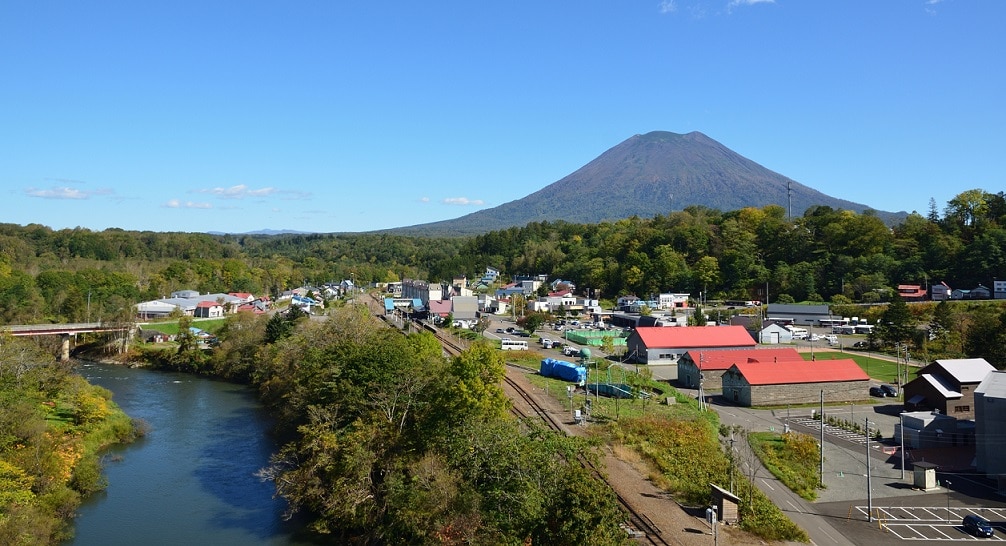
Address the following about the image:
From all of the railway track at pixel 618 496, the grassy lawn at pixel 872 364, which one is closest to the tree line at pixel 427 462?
the railway track at pixel 618 496

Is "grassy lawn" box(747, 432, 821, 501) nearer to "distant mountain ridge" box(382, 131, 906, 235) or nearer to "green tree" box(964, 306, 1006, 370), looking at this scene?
"green tree" box(964, 306, 1006, 370)

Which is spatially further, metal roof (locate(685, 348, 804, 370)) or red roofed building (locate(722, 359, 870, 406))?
metal roof (locate(685, 348, 804, 370))

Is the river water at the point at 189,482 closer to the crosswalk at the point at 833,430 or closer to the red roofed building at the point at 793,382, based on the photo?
the crosswalk at the point at 833,430

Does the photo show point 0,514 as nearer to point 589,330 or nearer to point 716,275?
point 589,330

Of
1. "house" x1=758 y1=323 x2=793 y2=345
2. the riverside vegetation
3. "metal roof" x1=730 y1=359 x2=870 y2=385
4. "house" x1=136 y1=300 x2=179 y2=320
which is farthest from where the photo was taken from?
"house" x1=136 y1=300 x2=179 y2=320

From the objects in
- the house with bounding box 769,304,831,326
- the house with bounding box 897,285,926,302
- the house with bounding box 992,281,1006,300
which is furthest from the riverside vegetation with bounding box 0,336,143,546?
the house with bounding box 992,281,1006,300

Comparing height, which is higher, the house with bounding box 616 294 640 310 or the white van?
the house with bounding box 616 294 640 310

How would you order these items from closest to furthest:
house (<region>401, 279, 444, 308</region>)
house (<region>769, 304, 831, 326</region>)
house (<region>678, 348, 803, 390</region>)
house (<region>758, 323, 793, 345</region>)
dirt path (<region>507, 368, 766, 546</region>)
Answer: dirt path (<region>507, 368, 766, 546</region>)
house (<region>678, 348, 803, 390</region>)
house (<region>758, 323, 793, 345</region>)
house (<region>769, 304, 831, 326</region>)
house (<region>401, 279, 444, 308</region>)

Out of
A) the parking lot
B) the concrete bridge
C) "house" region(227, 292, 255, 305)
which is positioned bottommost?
the parking lot

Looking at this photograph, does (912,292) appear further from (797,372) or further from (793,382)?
(793,382)
